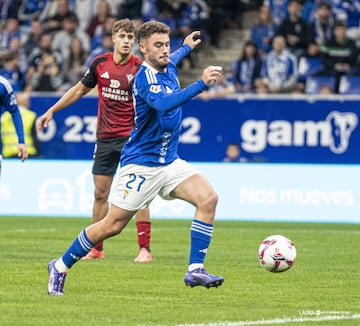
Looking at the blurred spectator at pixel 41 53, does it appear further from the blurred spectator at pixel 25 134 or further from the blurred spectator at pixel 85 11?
the blurred spectator at pixel 25 134

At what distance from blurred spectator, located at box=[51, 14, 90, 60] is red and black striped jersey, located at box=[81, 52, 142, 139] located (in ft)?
40.6

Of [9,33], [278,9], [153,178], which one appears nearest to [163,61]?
[153,178]

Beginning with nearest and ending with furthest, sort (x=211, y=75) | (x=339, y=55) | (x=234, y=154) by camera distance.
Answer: (x=211, y=75), (x=234, y=154), (x=339, y=55)

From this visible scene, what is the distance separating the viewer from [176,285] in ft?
32.7

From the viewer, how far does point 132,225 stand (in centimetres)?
1770

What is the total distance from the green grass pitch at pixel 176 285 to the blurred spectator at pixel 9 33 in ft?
34.1

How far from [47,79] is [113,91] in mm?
11561

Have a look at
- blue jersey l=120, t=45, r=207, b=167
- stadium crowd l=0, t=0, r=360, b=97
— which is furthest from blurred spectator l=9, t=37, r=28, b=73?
blue jersey l=120, t=45, r=207, b=167

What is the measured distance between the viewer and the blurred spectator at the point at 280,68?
21.9 m

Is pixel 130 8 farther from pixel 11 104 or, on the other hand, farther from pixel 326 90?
pixel 11 104

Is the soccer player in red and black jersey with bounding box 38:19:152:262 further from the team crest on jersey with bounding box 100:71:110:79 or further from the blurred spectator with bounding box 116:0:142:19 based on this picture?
the blurred spectator with bounding box 116:0:142:19

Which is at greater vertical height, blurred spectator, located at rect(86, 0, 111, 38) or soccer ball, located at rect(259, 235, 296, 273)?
blurred spectator, located at rect(86, 0, 111, 38)

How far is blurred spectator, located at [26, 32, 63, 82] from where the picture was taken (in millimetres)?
24391

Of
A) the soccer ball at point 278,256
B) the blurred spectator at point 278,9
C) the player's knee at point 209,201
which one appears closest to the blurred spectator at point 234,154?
the blurred spectator at point 278,9
